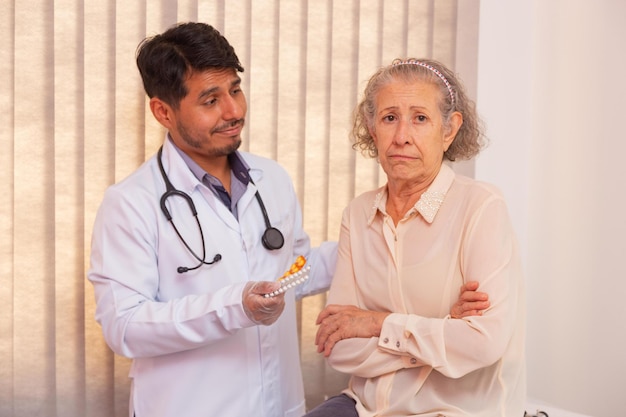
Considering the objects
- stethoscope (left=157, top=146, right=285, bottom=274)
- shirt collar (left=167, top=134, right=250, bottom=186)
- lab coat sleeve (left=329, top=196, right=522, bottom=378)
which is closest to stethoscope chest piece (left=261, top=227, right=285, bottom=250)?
stethoscope (left=157, top=146, right=285, bottom=274)

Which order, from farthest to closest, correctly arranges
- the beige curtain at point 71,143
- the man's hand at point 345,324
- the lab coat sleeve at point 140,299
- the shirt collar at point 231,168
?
1. the beige curtain at point 71,143
2. the shirt collar at point 231,168
3. the lab coat sleeve at point 140,299
4. the man's hand at point 345,324

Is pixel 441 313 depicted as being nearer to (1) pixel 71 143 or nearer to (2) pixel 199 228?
(2) pixel 199 228

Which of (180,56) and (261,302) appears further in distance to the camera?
(180,56)

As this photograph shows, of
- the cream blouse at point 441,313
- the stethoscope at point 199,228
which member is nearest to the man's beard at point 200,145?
the stethoscope at point 199,228

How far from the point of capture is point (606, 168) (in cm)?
293

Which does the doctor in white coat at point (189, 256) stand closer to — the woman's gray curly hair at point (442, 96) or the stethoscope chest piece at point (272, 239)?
the stethoscope chest piece at point (272, 239)

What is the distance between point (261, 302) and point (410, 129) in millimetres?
589

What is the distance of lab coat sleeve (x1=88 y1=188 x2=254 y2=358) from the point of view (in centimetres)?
210

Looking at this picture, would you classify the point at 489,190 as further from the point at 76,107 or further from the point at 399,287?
the point at 76,107

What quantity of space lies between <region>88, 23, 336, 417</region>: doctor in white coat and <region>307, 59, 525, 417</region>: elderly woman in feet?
A: 1.02

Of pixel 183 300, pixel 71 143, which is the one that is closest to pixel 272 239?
pixel 183 300

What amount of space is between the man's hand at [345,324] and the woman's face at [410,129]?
37 cm

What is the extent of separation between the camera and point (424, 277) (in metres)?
1.98

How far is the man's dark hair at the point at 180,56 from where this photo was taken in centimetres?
222
